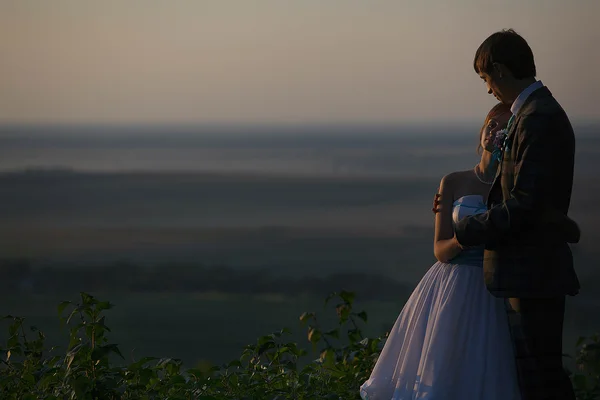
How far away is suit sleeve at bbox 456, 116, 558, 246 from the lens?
116 inches

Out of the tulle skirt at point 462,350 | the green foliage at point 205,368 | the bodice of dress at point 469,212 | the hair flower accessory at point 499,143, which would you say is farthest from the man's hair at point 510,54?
the green foliage at point 205,368

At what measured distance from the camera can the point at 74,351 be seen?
12.6ft

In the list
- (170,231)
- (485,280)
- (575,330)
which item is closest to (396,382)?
(485,280)

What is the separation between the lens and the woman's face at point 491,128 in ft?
10.8

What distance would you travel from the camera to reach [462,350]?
3408mm

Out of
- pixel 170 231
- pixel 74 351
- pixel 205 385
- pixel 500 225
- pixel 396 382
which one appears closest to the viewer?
pixel 500 225

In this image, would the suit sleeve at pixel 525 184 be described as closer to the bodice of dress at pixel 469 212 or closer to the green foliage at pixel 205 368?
the bodice of dress at pixel 469 212

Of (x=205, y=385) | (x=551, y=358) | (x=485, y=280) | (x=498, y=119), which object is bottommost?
(x=205, y=385)

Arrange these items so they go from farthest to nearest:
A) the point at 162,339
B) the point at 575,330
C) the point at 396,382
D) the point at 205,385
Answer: the point at 162,339 < the point at 575,330 < the point at 205,385 < the point at 396,382

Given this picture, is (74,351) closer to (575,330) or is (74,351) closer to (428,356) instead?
(428,356)

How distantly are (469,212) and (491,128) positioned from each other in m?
0.33

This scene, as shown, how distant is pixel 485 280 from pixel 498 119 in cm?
61

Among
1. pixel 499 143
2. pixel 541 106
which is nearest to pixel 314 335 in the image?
pixel 499 143

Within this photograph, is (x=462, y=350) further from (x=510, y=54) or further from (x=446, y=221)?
(x=510, y=54)
